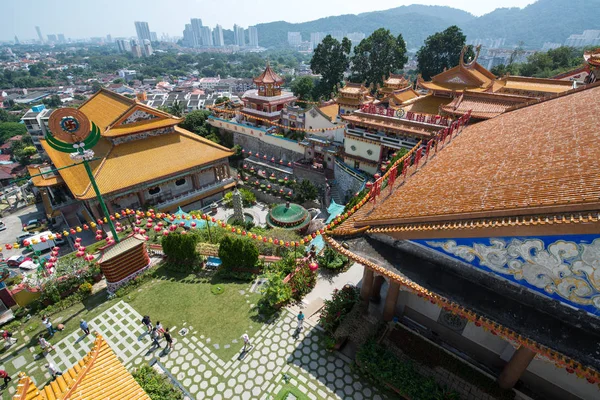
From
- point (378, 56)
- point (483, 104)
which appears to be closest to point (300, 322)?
point (483, 104)

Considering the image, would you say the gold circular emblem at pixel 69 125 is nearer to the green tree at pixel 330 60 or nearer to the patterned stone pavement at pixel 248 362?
the patterned stone pavement at pixel 248 362

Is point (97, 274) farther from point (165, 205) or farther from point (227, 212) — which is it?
point (227, 212)

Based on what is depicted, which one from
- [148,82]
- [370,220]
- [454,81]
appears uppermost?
[454,81]

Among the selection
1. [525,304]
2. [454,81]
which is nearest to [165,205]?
[525,304]

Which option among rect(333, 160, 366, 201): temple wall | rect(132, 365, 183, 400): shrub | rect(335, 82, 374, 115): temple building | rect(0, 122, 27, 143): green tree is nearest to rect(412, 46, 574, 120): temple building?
rect(335, 82, 374, 115): temple building

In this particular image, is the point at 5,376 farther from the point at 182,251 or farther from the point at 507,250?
the point at 507,250

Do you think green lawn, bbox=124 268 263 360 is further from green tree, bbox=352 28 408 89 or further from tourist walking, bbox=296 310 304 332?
green tree, bbox=352 28 408 89
